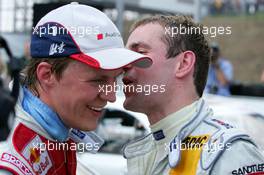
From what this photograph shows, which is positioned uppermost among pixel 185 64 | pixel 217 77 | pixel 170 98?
pixel 185 64

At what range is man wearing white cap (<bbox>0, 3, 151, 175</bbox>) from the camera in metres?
2.06

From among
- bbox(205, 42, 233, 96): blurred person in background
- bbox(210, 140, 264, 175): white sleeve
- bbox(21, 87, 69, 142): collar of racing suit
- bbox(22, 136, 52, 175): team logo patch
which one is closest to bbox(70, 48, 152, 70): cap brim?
bbox(21, 87, 69, 142): collar of racing suit

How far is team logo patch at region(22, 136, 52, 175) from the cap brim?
28 cm

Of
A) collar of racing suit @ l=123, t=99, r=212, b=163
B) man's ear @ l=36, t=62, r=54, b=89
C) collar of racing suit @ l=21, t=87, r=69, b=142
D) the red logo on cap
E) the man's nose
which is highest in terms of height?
the red logo on cap

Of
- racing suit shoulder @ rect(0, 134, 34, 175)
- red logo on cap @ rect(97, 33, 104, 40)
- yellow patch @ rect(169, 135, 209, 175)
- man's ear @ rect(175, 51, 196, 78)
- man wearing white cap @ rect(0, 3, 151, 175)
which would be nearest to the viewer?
racing suit shoulder @ rect(0, 134, 34, 175)

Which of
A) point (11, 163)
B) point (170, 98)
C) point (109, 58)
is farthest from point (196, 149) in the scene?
point (11, 163)

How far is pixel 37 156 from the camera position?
2.03 m

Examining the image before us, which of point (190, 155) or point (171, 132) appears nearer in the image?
point (190, 155)

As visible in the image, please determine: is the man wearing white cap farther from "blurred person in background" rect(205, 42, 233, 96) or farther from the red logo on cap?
"blurred person in background" rect(205, 42, 233, 96)

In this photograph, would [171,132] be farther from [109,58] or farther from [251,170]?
[109,58]

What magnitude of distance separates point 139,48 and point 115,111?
4.01 metres

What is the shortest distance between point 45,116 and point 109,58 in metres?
0.27

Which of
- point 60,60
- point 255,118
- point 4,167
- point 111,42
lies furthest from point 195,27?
point 255,118

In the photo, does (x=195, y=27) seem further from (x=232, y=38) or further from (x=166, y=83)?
(x=232, y=38)
